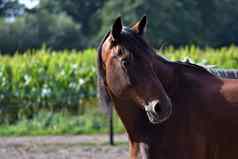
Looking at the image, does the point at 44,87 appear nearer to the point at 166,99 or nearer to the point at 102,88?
the point at 102,88

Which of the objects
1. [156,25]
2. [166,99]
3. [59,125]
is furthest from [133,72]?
[156,25]

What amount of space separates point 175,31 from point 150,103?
4014 centimetres

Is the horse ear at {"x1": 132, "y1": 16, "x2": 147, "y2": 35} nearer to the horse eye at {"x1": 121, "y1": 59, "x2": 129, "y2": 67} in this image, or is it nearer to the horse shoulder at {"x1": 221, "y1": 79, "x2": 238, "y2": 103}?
the horse eye at {"x1": 121, "y1": 59, "x2": 129, "y2": 67}

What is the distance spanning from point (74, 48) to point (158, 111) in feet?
130

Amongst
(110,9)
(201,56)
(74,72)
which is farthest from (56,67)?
(110,9)

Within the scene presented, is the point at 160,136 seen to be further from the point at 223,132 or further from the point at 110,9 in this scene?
the point at 110,9

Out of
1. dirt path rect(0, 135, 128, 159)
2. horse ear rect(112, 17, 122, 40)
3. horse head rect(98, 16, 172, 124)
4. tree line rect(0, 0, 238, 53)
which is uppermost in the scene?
tree line rect(0, 0, 238, 53)

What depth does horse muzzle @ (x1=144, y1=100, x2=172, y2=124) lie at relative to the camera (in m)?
4.36

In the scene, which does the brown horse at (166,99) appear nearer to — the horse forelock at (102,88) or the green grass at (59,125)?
the horse forelock at (102,88)

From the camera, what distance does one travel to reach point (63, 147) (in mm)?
12141

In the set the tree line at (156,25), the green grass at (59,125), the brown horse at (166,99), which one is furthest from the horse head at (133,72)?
the tree line at (156,25)

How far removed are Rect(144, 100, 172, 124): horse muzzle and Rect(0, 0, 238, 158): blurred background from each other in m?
3.30

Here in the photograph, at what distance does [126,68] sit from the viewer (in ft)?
14.9

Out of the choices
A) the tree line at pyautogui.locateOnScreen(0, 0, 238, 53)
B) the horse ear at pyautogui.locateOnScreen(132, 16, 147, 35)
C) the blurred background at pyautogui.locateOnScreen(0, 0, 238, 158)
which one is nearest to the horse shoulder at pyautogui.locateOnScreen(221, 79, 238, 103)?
the horse ear at pyautogui.locateOnScreen(132, 16, 147, 35)
